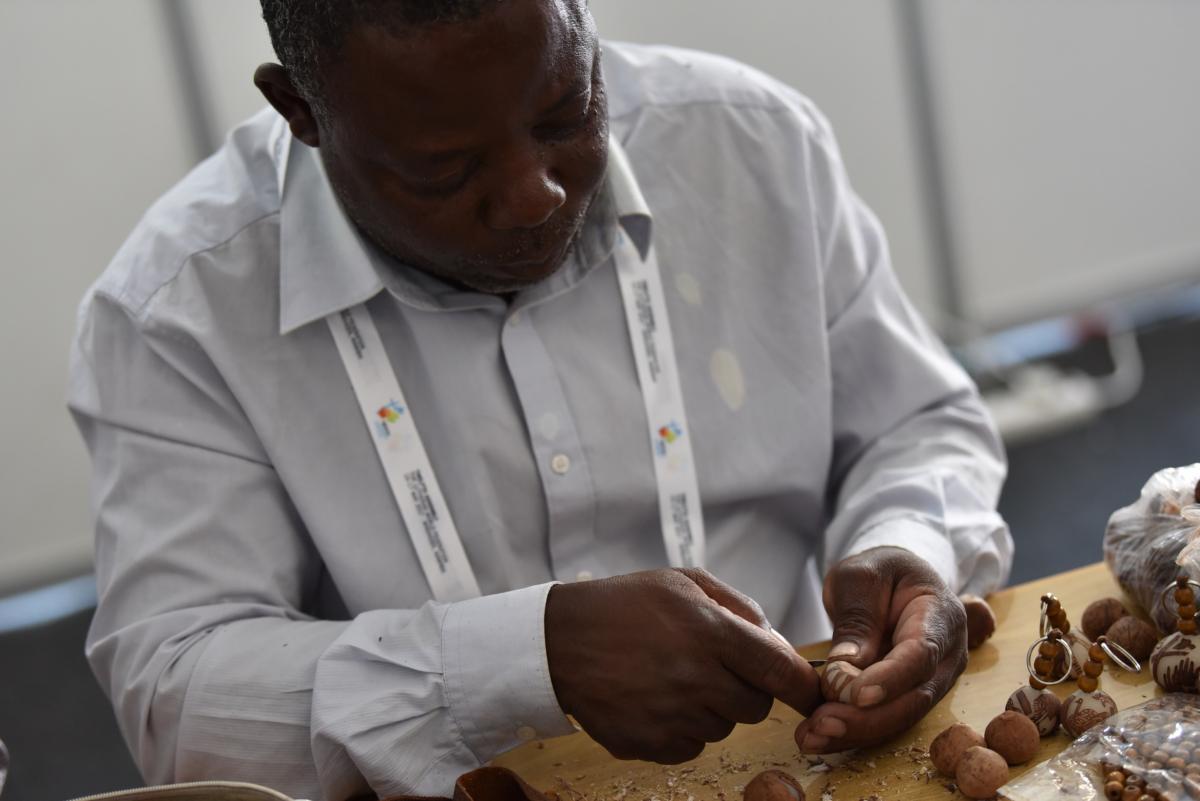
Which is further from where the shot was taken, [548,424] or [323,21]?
[548,424]

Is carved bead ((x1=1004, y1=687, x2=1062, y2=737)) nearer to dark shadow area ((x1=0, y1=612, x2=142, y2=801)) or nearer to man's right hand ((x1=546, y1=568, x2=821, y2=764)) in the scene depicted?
man's right hand ((x1=546, y1=568, x2=821, y2=764))

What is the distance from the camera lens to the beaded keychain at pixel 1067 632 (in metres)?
1.11

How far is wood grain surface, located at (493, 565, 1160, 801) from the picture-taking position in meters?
1.04

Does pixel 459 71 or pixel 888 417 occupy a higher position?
pixel 459 71

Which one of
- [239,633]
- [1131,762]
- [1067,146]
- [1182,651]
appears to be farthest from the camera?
[1067,146]

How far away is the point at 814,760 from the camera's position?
109 centimetres

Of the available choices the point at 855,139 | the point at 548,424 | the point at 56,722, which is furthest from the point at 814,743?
the point at 855,139

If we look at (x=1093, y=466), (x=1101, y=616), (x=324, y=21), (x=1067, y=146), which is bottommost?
(x=1093, y=466)

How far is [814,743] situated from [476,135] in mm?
603

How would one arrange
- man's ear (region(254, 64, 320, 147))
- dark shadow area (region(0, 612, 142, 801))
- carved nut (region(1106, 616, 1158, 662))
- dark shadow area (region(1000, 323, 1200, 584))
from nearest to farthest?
carved nut (region(1106, 616, 1158, 662)), man's ear (region(254, 64, 320, 147)), dark shadow area (region(0, 612, 142, 801)), dark shadow area (region(1000, 323, 1200, 584))

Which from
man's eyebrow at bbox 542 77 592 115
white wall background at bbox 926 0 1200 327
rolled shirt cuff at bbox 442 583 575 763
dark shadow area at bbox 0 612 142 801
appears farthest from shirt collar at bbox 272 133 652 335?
white wall background at bbox 926 0 1200 327

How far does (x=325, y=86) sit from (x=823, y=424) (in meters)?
0.72

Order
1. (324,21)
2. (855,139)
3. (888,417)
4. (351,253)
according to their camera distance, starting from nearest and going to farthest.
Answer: (324,21) < (351,253) < (888,417) < (855,139)

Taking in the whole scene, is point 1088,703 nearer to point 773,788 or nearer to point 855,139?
point 773,788
